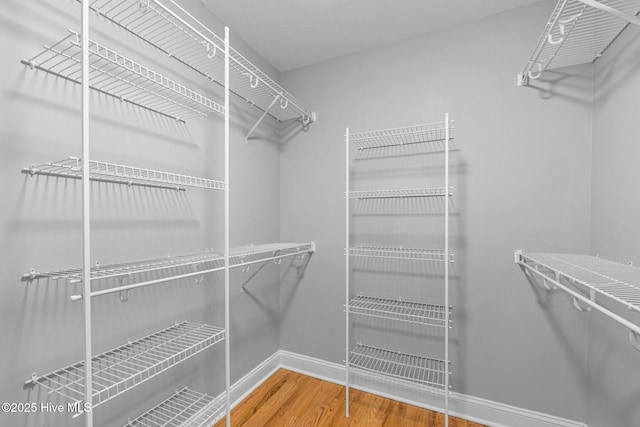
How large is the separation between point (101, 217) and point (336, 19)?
1712 millimetres

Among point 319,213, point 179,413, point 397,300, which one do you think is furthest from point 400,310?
point 179,413

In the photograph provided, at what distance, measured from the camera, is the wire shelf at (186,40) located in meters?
1.12

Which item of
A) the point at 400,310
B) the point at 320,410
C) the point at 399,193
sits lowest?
the point at 320,410

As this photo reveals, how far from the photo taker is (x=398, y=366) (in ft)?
6.23

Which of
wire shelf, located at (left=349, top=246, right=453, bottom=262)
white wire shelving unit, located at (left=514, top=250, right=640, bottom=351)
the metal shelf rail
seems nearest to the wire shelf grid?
white wire shelving unit, located at (left=514, top=250, right=640, bottom=351)

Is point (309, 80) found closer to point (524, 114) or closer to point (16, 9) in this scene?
point (524, 114)

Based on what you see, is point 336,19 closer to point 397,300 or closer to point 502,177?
point 502,177

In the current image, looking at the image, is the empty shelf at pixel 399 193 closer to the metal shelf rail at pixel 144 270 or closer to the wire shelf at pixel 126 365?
the metal shelf rail at pixel 144 270

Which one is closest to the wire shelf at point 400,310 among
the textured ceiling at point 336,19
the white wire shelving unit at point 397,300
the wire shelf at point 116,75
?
the white wire shelving unit at point 397,300

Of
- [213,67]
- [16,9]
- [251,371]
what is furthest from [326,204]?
[16,9]

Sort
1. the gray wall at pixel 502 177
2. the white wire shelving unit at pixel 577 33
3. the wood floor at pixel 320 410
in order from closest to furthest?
the white wire shelving unit at pixel 577 33
the gray wall at pixel 502 177
the wood floor at pixel 320 410

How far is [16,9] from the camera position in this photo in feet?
2.97

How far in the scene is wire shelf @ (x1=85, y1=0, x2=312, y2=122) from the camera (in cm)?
112

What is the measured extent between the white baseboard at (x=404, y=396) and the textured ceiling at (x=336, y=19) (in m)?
2.36
